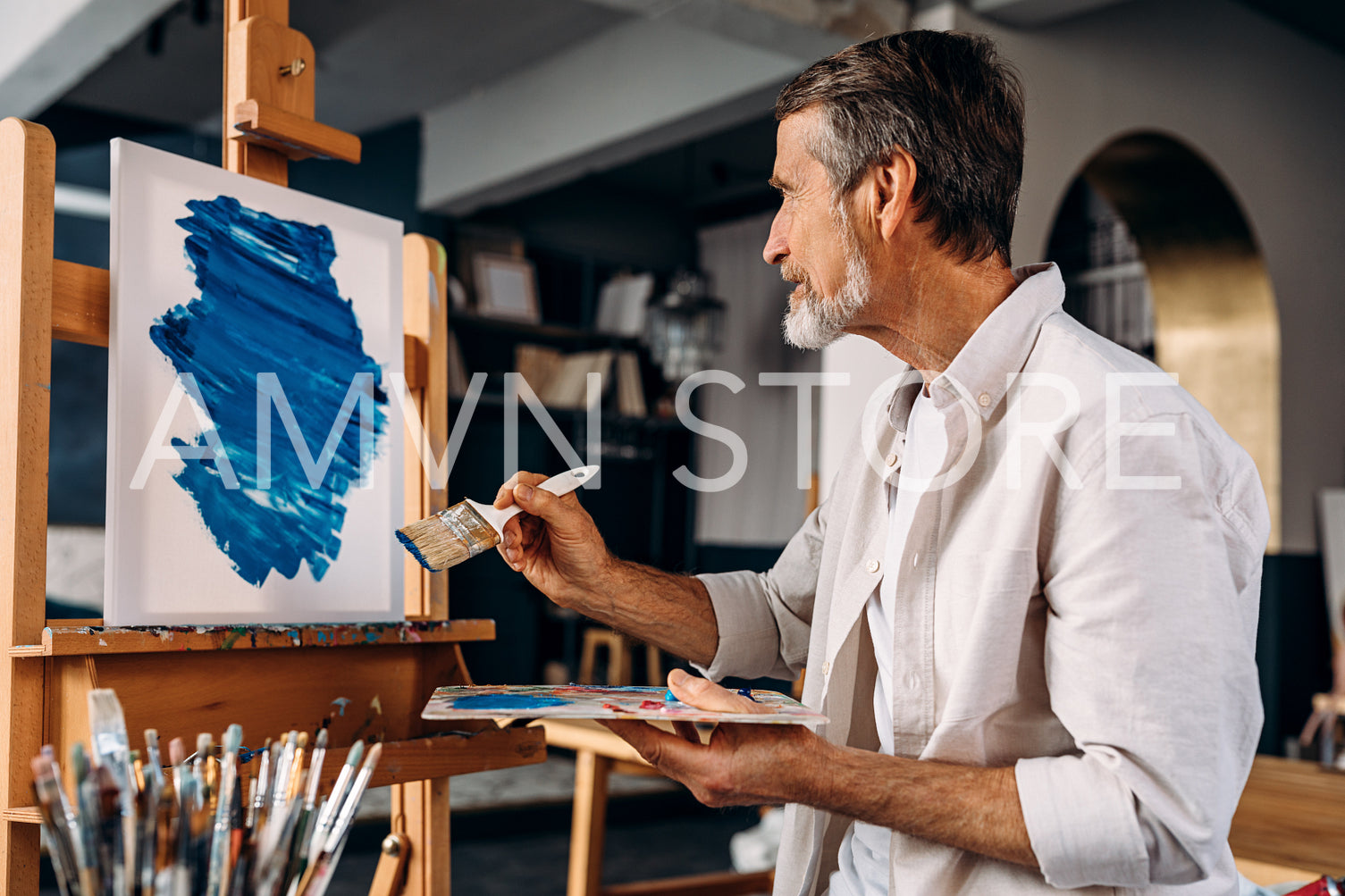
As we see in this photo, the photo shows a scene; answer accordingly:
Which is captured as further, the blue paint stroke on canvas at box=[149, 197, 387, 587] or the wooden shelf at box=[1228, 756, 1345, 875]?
the wooden shelf at box=[1228, 756, 1345, 875]

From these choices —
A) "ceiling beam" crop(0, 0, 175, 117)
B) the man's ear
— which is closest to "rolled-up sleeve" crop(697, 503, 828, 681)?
the man's ear

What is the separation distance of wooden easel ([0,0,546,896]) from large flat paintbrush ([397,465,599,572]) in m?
0.20

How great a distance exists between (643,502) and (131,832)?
556 cm

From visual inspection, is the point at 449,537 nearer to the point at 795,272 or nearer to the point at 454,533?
the point at 454,533

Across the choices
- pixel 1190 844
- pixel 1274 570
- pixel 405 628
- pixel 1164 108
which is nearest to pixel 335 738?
pixel 405 628

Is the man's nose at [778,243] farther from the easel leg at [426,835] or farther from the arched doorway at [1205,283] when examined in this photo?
the arched doorway at [1205,283]

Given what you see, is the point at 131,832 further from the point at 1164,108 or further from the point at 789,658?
the point at 1164,108

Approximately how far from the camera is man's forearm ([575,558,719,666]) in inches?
54.2

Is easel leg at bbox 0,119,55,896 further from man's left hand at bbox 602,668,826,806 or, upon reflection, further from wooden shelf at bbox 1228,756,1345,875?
wooden shelf at bbox 1228,756,1345,875

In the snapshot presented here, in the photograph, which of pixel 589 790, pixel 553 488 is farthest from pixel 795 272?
pixel 589 790

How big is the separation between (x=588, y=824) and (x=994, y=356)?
5.60 feet

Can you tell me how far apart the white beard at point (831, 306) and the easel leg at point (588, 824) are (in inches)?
56.4

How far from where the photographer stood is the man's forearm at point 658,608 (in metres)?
1.38

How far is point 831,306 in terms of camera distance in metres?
1.24
